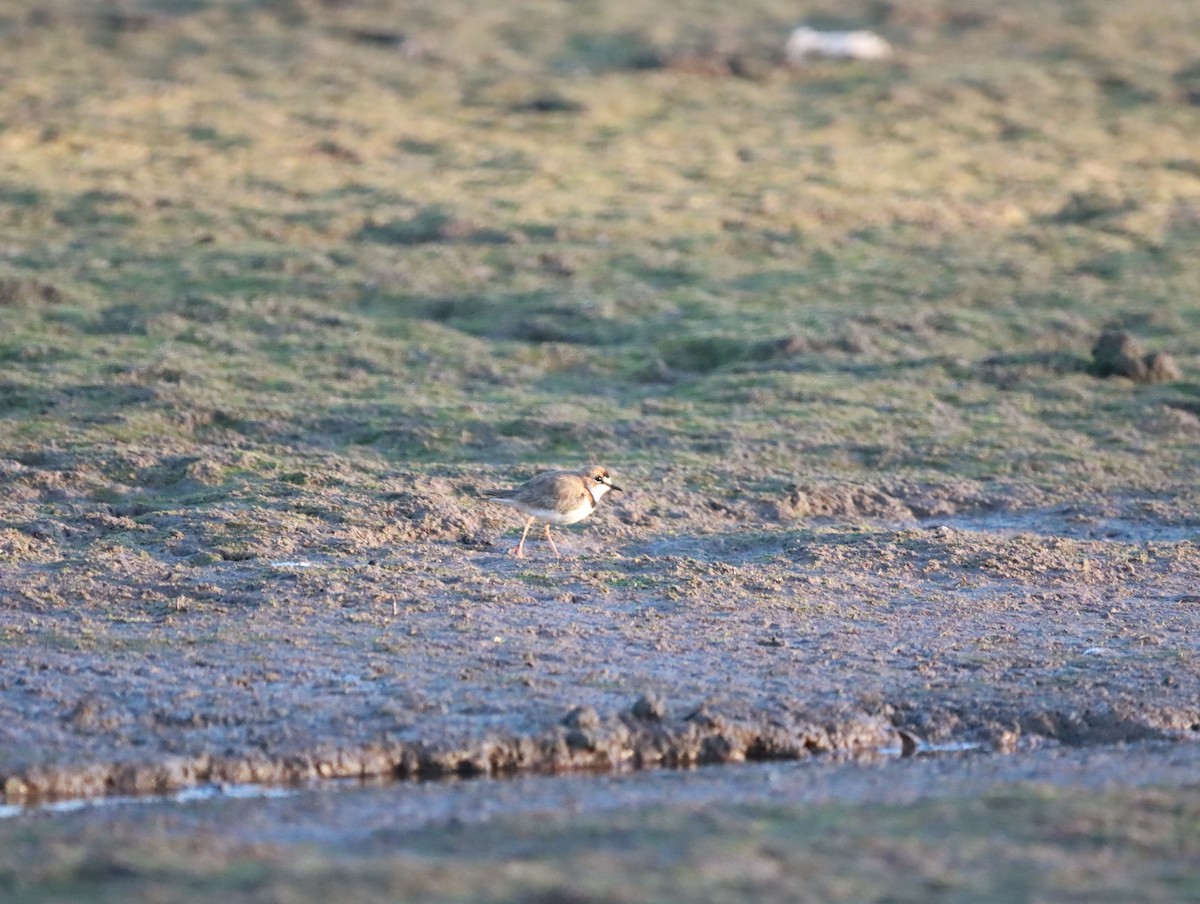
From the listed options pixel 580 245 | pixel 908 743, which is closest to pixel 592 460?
pixel 908 743

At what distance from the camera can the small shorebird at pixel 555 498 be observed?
1109 centimetres

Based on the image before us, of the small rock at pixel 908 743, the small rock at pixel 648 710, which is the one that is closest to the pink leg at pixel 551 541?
the small rock at pixel 648 710

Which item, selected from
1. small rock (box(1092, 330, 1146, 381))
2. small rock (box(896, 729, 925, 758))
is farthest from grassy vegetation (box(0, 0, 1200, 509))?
small rock (box(896, 729, 925, 758))

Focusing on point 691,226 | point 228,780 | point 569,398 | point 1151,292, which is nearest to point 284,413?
point 569,398

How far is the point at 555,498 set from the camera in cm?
1109

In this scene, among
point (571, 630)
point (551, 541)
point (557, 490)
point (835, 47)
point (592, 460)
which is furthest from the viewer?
point (835, 47)

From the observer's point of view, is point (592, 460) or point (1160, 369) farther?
point (1160, 369)

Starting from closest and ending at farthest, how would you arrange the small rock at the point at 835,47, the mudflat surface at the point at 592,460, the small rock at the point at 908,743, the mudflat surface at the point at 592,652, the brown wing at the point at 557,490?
1. the mudflat surface at the point at 592,460
2. the mudflat surface at the point at 592,652
3. the small rock at the point at 908,743
4. the brown wing at the point at 557,490
5. the small rock at the point at 835,47

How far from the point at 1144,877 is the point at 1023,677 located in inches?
113

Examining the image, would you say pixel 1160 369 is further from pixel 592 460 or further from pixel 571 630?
pixel 571 630

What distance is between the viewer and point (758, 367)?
16484mm

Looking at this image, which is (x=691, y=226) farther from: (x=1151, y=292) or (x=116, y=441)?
(x=116, y=441)

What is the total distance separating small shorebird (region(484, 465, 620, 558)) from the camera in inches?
437

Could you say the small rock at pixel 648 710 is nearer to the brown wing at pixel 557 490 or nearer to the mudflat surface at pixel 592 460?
the mudflat surface at pixel 592 460
